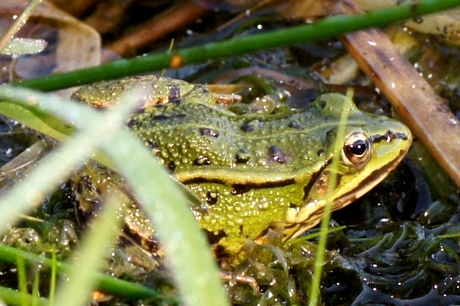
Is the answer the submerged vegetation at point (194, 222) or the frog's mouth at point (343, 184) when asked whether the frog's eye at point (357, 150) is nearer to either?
the frog's mouth at point (343, 184)

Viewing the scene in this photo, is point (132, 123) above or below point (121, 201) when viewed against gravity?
above

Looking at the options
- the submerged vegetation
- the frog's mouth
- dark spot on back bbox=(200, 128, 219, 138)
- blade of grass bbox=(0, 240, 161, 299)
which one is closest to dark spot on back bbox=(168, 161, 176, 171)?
dark spot on back bbox=(200, 128, 219, 138)

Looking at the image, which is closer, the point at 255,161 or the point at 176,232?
the point at 176,232

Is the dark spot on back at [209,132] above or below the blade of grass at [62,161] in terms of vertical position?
below

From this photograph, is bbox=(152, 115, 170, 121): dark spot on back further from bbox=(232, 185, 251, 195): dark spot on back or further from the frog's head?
the frog's head

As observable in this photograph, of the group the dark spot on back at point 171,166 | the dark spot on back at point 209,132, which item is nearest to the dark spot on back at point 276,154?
the dark spot on back at point 209,132

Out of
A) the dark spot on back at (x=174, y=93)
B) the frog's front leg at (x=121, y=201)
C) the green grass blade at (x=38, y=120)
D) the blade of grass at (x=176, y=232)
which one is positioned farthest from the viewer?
the dark spot on back at (x=174, y=93)

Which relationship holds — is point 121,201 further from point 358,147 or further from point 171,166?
point 358,147

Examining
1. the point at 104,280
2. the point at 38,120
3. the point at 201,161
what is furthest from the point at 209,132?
the point at 104,280

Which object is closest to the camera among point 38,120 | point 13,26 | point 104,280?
point 104,280
